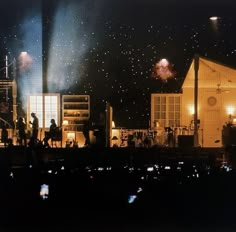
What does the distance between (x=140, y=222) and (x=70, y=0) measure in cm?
1264

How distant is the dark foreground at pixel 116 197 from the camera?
11.2 m

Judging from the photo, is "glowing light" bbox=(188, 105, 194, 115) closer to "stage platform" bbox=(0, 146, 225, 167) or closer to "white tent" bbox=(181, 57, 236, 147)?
"white tent" bbox=(181, 57, 236, 147)

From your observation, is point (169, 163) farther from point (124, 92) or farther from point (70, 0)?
point (70, 0)

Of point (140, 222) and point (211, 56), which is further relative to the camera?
point (211, 56)

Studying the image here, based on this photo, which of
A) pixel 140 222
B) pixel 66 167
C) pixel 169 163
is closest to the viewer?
pixel 140 222

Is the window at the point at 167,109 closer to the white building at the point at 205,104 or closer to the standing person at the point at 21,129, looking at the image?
the white building at the point at 205,104

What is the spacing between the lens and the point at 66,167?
15.2 metres

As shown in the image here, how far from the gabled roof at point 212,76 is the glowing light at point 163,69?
2.36 ft

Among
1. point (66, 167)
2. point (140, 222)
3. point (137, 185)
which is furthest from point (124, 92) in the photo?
point (140, 222)

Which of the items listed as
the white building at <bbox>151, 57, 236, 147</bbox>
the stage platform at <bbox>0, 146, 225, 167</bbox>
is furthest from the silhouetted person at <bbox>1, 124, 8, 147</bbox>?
the white building at <bbox>151, 57, 236, 147</bbox>

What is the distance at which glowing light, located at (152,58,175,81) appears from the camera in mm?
22016

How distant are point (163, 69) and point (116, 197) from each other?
1012 centimetres

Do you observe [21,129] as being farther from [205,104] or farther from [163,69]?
[205,104]

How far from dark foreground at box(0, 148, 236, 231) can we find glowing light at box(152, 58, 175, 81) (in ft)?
20.1
